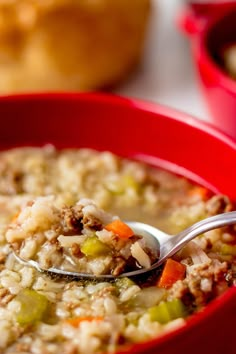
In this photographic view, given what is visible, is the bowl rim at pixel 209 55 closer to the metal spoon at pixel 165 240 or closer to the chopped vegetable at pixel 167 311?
the metal spoon at pixel 165 240

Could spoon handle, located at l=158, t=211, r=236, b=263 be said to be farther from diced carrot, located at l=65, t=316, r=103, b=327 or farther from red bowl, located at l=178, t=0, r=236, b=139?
red bowl, located at l=178, t=0, r=236, b=139

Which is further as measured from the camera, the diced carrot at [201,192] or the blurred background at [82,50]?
the blurred background at [82,50]

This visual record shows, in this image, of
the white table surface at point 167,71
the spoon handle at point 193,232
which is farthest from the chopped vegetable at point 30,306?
the white table surface at point 167,71

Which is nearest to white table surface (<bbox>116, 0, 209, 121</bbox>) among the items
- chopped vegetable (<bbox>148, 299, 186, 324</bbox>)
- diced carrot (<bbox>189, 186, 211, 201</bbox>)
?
diced carrot (<bbox>189, 186, 211, 201</bbox>)

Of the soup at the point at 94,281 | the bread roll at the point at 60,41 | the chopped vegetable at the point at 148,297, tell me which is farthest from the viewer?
the bread roll at the point at 60,41

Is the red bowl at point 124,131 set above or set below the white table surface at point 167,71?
below

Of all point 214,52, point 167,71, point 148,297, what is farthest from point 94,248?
point 167,71

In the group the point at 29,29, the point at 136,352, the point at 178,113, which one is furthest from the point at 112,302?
the point at 29,29
